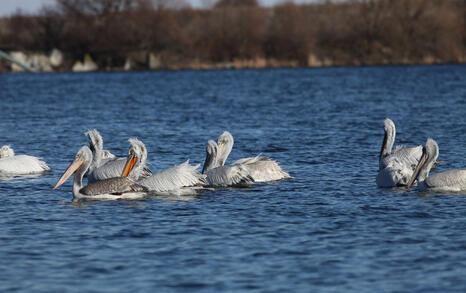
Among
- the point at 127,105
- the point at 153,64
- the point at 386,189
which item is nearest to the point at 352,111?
the point at 127,105

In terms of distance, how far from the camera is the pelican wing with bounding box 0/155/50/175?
13.7 meters

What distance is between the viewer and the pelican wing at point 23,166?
1366 cm

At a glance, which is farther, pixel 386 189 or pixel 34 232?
pixel 386 189

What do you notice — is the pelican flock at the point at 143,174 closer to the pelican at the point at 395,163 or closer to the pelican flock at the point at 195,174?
the pelican flock at the point at 195,174

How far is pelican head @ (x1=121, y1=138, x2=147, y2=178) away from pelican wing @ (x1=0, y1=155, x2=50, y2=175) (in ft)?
7.79

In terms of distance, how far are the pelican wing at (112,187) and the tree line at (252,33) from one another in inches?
2279

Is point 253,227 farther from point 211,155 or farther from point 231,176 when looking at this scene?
point 211,155

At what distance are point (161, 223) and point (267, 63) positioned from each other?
6115 cm

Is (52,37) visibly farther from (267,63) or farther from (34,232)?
(34,232)

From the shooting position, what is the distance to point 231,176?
1195 cm

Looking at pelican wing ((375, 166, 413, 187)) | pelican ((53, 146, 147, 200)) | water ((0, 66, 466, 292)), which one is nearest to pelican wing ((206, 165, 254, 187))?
water ((0, 66, 466, 292))

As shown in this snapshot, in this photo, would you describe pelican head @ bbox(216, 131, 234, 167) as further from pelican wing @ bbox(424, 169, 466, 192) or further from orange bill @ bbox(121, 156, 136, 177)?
pelican wing @ bbox(424, 169, 466, 192)

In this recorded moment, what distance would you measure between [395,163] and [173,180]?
3.49m

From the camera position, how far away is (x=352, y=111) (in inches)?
1043
